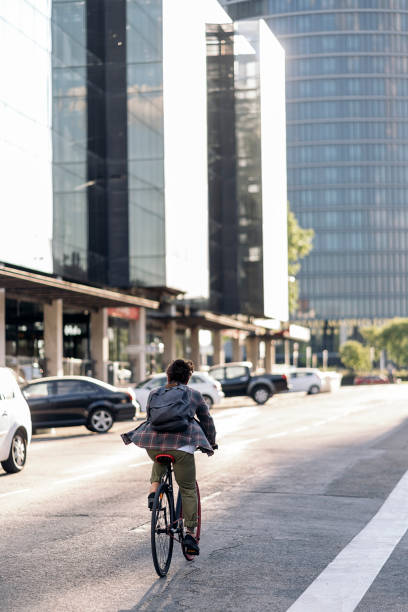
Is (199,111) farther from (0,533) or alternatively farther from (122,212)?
(0,533)

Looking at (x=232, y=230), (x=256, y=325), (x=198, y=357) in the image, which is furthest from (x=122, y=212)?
(x=256, y=325)

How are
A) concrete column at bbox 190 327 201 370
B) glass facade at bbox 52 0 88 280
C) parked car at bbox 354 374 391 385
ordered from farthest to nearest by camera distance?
parked car at bbox 354 374 391 385 < concrete column at bbox 190 327 201 370 < glass facade at bbox 52 0 88 280

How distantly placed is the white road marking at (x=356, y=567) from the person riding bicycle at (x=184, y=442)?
3.49 feet

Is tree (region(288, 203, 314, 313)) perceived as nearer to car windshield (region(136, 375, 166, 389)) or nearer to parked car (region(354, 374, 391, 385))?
parked car (region(354, 374, 391, 385))

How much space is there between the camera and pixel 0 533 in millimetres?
9781

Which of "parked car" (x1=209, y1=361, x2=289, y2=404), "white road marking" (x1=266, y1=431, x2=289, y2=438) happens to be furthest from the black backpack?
"parked car" (x1=209, y1=361, x2=289, y2=404)

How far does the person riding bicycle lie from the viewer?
7.57m

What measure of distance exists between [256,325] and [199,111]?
75.0 ft

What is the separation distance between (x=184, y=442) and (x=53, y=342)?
102 ft

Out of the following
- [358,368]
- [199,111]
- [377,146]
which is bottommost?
[358,368]

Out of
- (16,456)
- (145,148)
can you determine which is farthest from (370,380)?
(16,456)

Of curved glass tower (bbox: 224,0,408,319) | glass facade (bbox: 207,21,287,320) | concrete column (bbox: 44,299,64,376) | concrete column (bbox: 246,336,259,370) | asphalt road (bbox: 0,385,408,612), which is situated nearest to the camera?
asphalt road (bbox: 0,385,408,612)

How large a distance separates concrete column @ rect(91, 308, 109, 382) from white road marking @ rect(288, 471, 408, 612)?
105 feet

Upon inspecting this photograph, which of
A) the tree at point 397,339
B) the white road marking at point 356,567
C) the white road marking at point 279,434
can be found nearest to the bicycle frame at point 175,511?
the white road marking at point 356,567
